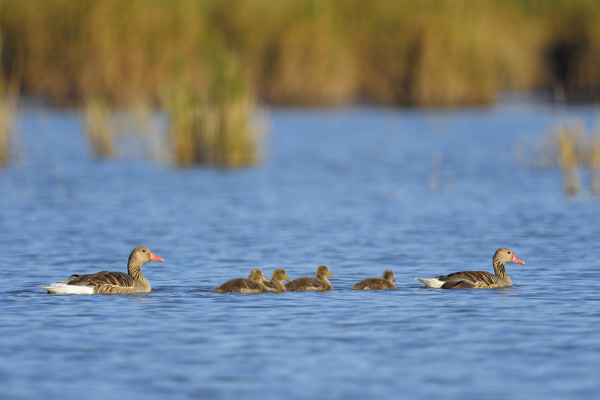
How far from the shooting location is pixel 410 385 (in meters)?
8.02

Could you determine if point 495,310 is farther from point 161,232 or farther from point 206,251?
point 161,232

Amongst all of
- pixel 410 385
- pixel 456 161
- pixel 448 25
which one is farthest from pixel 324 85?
pixel 410 385

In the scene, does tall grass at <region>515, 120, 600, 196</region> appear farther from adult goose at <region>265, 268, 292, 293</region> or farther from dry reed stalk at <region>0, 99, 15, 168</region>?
dry reed stalk at <region>0, 99, 15, 168</region>

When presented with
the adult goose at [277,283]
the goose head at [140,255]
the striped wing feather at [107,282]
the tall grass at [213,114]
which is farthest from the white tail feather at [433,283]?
the tall grass at [213,114]

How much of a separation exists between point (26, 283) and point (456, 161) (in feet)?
63.4

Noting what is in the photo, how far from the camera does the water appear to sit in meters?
8.33

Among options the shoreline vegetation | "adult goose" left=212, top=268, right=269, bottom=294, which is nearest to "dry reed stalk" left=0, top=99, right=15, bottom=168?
the shoreline vegetation

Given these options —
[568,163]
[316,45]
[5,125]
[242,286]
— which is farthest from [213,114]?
[316,45]

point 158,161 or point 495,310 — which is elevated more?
point 158,161

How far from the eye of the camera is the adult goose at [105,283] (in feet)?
37.3

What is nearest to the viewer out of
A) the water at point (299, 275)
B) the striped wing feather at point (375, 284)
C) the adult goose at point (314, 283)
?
the water at point (299, 275)

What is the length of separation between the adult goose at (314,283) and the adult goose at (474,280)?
1.08 metres

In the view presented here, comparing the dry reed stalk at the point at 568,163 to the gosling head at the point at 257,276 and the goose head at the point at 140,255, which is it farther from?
the goose head at the point at 140,255

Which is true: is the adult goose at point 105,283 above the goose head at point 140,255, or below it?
below
